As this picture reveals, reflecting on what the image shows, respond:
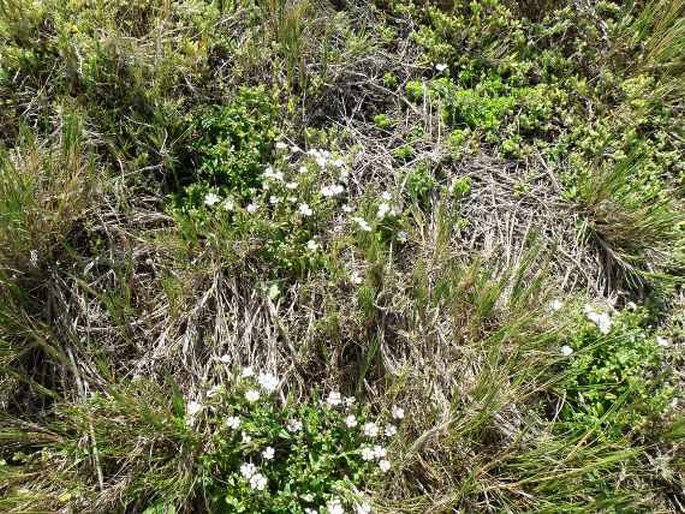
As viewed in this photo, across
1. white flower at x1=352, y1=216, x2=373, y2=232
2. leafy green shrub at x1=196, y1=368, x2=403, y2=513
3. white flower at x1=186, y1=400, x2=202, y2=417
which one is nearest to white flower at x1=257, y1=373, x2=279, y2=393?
leafy green shrub at x1=196, y1=368, x2=403, y2=513

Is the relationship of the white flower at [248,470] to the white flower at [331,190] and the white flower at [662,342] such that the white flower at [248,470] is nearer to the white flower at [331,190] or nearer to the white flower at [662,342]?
the white flower at [331,190]

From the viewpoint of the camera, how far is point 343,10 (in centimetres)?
373

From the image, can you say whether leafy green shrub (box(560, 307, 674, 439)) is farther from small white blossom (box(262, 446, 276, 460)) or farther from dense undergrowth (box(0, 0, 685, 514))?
small white blossom (box(262, 446, 276, 460))

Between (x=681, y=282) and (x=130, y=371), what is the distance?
2834 mm

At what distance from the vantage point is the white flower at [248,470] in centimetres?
255

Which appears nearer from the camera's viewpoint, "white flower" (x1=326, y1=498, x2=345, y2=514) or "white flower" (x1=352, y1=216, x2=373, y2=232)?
"white flower" (x1=326, y1=498, x2=345, y2=514)

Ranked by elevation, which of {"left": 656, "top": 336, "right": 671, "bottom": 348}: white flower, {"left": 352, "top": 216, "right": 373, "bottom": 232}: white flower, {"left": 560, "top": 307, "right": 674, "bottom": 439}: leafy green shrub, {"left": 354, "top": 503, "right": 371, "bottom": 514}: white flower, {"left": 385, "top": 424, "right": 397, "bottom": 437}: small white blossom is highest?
{"left": 352, "top": 216, "right": 373, "bottom": 232}: white flower

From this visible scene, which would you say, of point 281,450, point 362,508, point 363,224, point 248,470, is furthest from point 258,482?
point 363,224

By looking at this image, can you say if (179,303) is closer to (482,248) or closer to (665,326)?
(482,248)

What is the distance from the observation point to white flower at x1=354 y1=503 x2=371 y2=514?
2525 mm

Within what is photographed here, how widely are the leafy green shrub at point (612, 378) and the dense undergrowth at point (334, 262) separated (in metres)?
0.01

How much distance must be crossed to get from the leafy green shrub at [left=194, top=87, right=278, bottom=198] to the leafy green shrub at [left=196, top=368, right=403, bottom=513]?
3.34ft

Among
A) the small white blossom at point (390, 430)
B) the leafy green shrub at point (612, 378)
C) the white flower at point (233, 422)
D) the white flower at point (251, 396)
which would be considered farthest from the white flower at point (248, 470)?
the leafy green shrub at point (612, 378)

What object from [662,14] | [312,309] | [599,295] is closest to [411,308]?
[312,309]
